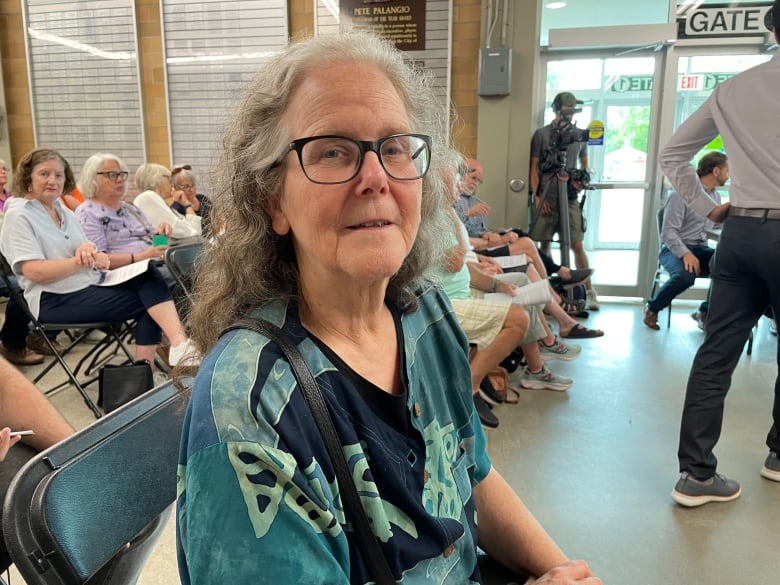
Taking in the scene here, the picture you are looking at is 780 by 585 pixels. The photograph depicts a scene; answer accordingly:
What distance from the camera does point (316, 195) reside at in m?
0.84

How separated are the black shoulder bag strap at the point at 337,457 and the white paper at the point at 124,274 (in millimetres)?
2644

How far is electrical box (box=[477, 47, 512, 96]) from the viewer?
5.21 m

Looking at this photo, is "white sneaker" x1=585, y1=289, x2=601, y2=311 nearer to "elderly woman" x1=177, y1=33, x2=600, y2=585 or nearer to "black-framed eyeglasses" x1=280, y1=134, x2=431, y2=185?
"elderly woman" x1=177, y1=33, x2=600, y2=585

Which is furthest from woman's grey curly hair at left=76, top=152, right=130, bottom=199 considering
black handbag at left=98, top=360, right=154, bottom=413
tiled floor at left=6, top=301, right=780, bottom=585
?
black handbag at left=98, top=360, right=154, bottom=413

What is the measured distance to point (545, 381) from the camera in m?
3.49

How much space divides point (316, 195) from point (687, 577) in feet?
5.99

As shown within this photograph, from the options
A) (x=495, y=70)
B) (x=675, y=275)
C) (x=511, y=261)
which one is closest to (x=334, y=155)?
(x=511, y=261)

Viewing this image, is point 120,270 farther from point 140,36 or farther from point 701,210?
point 140,36

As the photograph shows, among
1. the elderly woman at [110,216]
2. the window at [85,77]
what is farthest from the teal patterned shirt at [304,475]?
the window at [85,77]

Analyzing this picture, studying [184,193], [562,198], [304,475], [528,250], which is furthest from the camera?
[184,193]

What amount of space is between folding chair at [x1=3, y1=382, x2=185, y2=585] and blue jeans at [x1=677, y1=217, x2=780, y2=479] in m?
1.90

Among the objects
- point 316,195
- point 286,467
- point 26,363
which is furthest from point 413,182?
point 26,363

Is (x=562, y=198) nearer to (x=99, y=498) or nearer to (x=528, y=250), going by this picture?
(x=528, y=250)

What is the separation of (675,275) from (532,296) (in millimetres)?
2107
